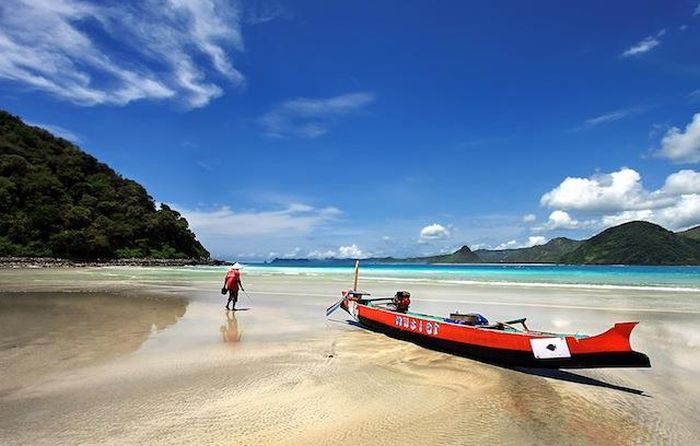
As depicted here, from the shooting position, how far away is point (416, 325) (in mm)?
10852

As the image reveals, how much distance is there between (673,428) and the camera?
5.73 metres

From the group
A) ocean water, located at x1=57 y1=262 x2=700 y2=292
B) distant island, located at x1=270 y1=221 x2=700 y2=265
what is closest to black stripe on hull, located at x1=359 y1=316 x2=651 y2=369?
ocean water, located at x1=57 y1=262 x2=700 y2=292

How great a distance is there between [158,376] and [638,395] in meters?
8.53

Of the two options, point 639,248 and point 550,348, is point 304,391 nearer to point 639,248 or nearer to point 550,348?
point 550,348

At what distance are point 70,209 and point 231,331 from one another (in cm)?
7149

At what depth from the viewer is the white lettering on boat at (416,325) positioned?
10.2 m

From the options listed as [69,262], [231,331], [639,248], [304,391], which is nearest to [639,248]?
[639,248]

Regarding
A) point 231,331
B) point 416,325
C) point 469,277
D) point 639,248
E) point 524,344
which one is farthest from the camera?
point 639,248

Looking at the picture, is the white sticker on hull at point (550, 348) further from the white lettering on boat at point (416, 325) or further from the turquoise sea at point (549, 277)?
the turquoise sea at point (549, 277)

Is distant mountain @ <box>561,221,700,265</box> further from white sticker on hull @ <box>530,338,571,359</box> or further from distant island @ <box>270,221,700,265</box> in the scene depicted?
white sticker on hull @ <box>530,338,571,359</box>

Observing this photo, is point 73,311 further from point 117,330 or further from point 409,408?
point 409,408

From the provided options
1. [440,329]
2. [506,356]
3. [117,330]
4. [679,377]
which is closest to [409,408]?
[506,356]

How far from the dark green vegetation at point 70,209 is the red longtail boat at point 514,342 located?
67380 mm

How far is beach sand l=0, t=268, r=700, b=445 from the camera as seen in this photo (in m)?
5.36
